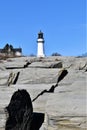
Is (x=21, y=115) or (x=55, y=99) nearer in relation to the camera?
(x=55, y=99)

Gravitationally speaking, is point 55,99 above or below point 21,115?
above

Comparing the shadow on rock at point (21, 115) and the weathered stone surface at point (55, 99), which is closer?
the weathered stone surface at point (55, 99)

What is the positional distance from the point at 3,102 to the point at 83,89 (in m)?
2.14

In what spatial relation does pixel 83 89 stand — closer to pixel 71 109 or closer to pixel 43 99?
pixel 43 99

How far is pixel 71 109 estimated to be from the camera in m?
8.88

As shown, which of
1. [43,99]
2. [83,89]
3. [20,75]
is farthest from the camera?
[20,75]

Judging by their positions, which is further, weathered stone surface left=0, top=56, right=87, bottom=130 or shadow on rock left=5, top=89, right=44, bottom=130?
shadow on rock left=5, top=89, right=44, bottom=130

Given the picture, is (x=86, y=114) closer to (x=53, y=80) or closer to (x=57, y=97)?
(x=57, y=97)

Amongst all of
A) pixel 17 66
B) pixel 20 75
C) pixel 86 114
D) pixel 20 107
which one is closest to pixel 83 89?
pixel 20 107

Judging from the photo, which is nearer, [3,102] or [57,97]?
[57,97]

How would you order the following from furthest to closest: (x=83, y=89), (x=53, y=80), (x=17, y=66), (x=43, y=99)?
(x=17, y=66)
(x=53, y=80)
(x=43, y=99)
(x=83, y=89)

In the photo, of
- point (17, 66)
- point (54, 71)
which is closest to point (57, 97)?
point (54, 71)

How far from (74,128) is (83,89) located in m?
2.70

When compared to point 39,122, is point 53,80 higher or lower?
higher
